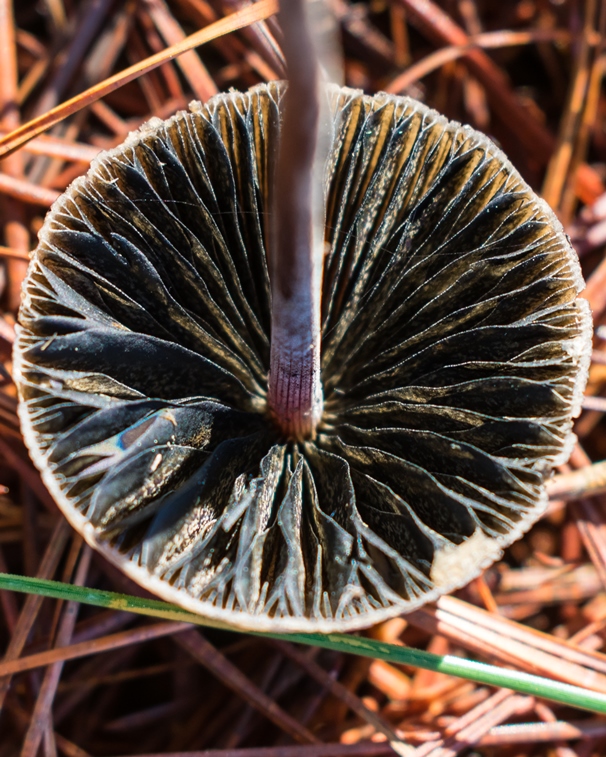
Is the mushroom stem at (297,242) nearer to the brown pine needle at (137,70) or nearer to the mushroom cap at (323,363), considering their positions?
the mushroom cap at (323,363)

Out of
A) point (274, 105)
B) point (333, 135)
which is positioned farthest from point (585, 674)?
point (274, 105)

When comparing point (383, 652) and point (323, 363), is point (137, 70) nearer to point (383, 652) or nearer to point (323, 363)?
point (323, 363)

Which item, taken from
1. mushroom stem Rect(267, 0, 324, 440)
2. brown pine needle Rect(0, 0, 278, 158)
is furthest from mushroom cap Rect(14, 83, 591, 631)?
brown pine needle Rect(0, 0, 278, 158)

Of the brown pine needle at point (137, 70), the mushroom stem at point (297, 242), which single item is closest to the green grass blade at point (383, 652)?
the mushroom stem at point (297, 242)

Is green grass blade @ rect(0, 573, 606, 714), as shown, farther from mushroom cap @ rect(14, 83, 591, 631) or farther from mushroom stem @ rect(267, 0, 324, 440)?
mushroom stem @ rect(267, 0, 324, 440)

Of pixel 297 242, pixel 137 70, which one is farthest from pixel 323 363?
pixel 137 70

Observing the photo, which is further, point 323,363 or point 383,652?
point 323,363
